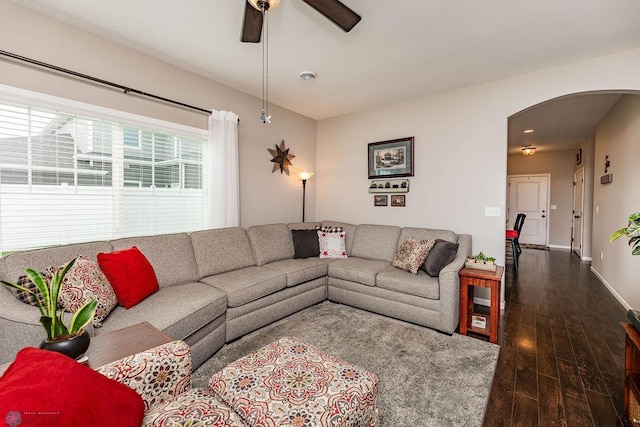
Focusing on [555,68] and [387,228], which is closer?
[555,68]

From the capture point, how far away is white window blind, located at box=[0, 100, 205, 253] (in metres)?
2.22

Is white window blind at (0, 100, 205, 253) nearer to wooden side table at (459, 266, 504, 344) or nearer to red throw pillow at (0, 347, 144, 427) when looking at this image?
red throw pillow at (0, 347, 144, 427)

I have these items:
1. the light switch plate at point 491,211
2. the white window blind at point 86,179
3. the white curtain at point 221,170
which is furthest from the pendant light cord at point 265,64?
the light switch plate at point 491,211

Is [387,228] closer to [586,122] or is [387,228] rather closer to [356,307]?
[356,307]

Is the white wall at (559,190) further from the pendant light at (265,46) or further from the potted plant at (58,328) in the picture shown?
the potted plant at (58,328)

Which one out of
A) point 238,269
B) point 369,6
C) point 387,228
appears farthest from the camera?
point 387,228

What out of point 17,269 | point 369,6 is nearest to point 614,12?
point 369,6

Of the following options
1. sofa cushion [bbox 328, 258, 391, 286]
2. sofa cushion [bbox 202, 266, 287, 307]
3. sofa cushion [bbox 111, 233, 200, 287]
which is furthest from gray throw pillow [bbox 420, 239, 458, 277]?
sofa cushion [bbox 111, 233, 200, 287]

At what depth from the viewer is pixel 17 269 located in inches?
74.6

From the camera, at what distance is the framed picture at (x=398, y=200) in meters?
4.11

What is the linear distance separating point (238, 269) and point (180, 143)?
5.08 ft

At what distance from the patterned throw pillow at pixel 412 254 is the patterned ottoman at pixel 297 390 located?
1.85 m

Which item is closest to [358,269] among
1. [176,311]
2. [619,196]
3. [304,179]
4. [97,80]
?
[304,179]

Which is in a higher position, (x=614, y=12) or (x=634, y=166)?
(x=614, y=12)
